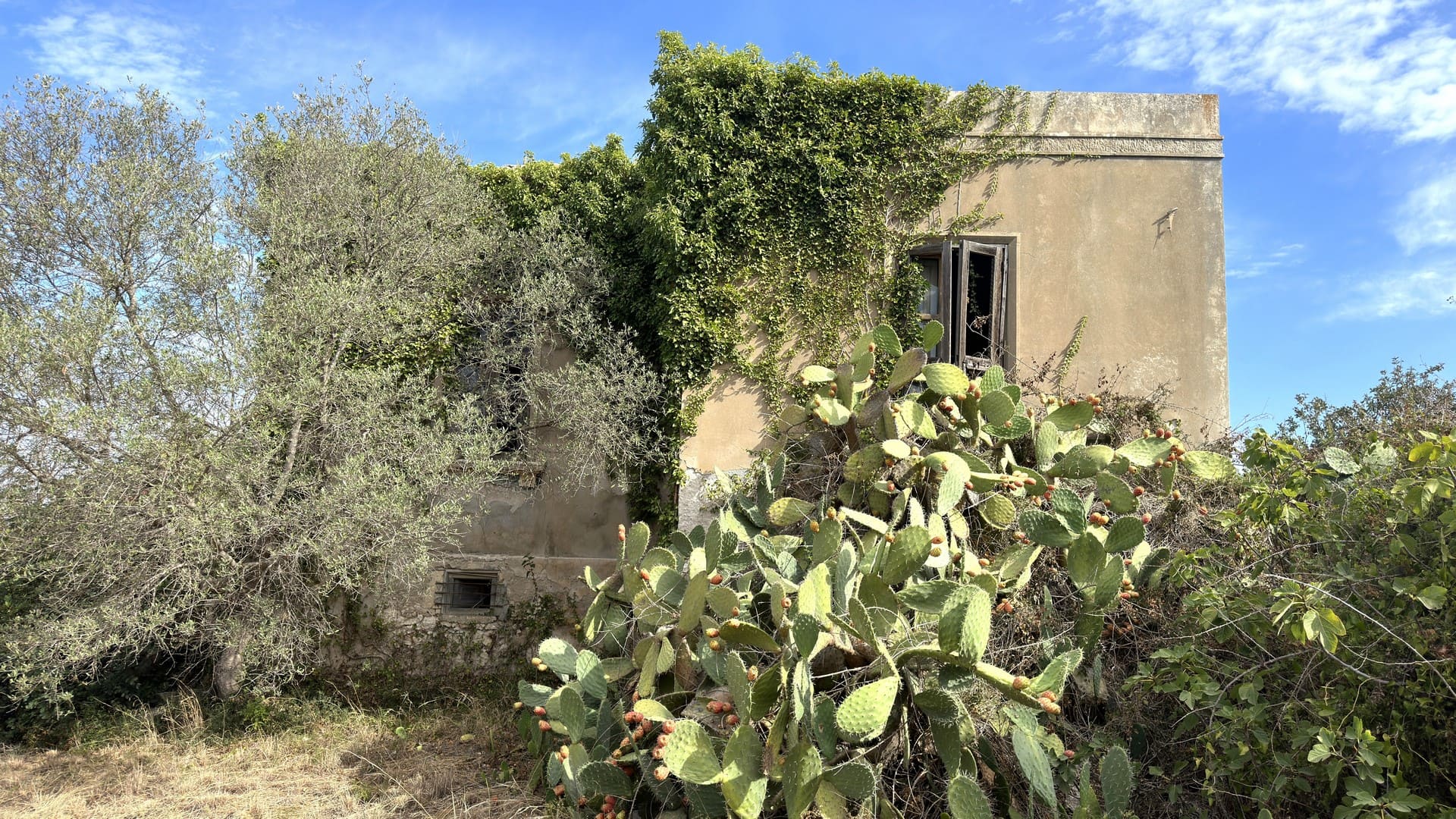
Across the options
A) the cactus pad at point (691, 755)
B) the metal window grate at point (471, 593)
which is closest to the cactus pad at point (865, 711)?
the cactus pad at point (691, 755)

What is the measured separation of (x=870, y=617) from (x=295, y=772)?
5.29 m

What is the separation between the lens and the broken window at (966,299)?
27.7 ft

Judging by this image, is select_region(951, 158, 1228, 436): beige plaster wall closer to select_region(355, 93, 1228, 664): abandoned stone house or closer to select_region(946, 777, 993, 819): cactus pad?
select_region(355, 93, 1228, 664): abandoned stone house

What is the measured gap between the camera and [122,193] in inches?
287

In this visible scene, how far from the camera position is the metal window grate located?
967cm

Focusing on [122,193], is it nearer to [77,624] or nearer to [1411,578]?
[77,624]

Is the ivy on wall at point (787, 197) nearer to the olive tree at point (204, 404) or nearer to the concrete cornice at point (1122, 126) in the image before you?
the concrete cornice at point (1122, 126)

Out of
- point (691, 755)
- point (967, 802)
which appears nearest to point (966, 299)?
point (967, 802)

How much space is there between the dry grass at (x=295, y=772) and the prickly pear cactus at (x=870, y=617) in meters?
0.68

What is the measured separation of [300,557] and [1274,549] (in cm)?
722

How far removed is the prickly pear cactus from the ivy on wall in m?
2.13

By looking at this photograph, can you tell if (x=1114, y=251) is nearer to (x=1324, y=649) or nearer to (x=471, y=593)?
(x=1324, y=649)

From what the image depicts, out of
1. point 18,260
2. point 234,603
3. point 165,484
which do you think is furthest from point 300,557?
point 18,260

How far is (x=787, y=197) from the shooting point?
28.2ft
